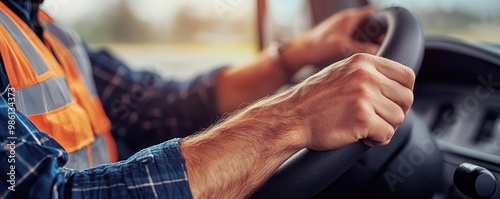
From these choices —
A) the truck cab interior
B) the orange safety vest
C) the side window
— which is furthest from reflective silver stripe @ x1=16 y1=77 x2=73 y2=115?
the side window

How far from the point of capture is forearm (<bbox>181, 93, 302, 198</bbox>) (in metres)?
0.80

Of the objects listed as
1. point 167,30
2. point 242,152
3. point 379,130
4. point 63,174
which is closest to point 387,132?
point 379,130

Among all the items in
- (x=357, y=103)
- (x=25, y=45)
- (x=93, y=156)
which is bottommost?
(x=93, y=156)

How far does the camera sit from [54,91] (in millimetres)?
1016

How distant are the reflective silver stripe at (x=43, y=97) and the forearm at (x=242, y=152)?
9.5 inches

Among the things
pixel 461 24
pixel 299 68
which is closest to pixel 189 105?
pixel 299 68

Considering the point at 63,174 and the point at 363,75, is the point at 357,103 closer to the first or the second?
the point at 363,75

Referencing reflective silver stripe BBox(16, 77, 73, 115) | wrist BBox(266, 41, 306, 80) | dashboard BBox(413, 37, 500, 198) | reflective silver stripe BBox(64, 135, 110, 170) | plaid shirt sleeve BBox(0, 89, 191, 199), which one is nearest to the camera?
plaid shirt sleeve BBox(0, 89, 191, 199)

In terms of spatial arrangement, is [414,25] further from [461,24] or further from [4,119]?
[4,119]

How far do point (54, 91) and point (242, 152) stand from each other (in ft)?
1.19

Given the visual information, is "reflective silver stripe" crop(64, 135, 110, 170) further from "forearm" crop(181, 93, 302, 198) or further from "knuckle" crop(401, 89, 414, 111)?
"knuckle" crop(401, 89, 414, 111)

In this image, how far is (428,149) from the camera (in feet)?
3.85

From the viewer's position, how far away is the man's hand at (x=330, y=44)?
1370 mm

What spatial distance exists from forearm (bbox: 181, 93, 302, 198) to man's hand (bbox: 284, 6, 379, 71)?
533mm
